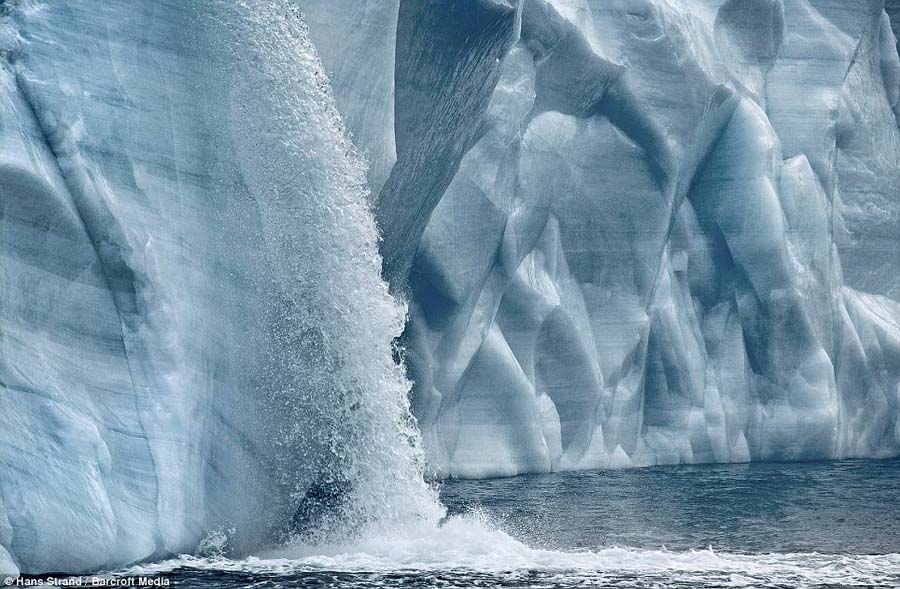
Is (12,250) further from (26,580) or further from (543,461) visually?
(543,461)

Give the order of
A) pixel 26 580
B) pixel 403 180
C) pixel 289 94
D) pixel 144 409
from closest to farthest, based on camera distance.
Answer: pixel 26 580, pixel 144 409, pixel 289 94, pixel 403 180

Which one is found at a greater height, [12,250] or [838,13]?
[838,13]

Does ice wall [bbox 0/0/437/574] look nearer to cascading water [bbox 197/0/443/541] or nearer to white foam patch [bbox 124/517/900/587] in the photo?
cascading water [bbox 197/0/443/541]

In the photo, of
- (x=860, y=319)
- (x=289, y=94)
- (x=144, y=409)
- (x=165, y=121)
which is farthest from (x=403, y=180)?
(x=860, y=319)

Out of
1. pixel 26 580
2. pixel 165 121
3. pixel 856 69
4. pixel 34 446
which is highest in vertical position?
pixel 856 69

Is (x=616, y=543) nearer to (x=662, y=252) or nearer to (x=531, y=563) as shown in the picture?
(x=531, y=563)

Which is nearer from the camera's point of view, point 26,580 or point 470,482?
point 26,580
